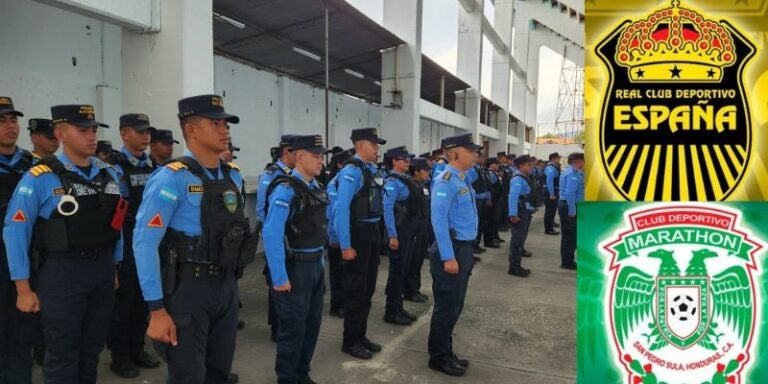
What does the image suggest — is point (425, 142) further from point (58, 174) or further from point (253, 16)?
point (58, 174)

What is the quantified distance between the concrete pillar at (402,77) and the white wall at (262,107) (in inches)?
86.3

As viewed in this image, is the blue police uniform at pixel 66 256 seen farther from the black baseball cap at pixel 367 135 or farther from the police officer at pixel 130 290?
the black baseball cap at pixel 367 135

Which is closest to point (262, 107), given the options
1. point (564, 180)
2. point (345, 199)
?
point (564, 180)

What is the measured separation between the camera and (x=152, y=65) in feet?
18.8

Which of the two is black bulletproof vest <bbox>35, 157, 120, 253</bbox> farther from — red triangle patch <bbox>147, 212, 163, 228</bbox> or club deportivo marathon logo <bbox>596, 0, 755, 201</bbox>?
club deportivo marathon logo <bbox>596, 0, 755, 201</bbox>

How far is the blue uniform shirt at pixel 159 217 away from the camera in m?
2.10

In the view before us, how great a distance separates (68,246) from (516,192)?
6191mm

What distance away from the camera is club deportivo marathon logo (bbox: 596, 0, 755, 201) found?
1.31 meters

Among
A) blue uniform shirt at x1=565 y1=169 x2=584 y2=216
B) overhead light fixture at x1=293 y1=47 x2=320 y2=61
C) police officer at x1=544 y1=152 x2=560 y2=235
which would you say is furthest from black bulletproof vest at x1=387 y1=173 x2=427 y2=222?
overhead light fixture at x1=293 y1=47 x2=320 y2=61

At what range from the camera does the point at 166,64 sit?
5.68 metres

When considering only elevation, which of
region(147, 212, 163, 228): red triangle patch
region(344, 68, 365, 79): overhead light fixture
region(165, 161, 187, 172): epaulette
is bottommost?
region(147, 212, 163, 228): red triangle patch

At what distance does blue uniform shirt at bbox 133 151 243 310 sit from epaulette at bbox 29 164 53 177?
3.07 ft

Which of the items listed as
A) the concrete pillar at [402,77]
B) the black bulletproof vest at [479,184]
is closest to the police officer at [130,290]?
the black bulletproof vest at [479,184]

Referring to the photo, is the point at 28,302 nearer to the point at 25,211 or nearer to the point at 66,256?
the point at 66,256
